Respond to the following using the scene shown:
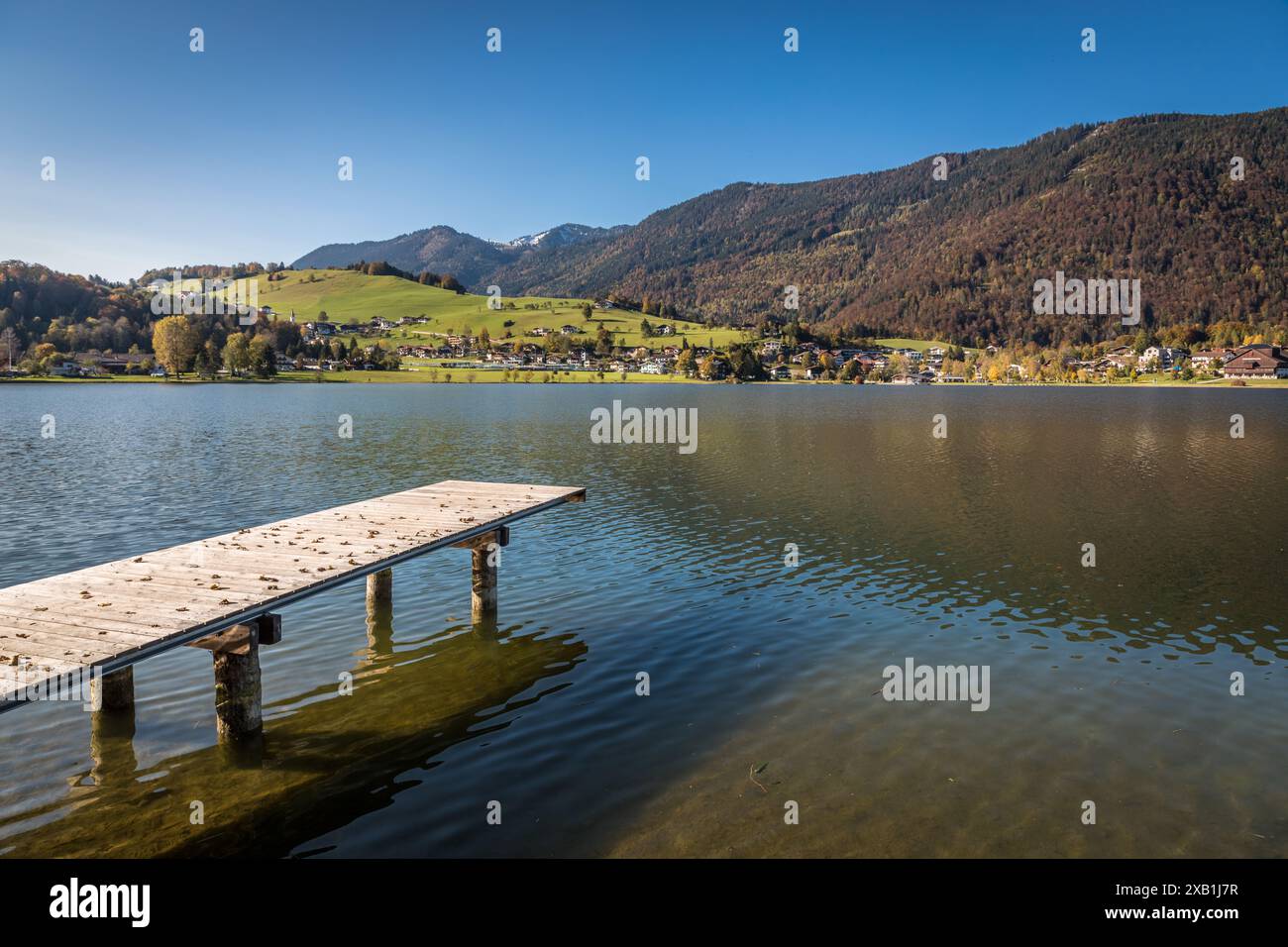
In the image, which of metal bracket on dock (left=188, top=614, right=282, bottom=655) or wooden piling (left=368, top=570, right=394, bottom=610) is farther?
wooden piling (left=368, top=570, right=394, bottom=610)

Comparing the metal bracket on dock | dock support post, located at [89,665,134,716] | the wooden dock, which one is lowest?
dock support post, located at [89,665,134,716]

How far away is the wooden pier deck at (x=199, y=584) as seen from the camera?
10.3 metres

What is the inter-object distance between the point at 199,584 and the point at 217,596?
103 centimetres

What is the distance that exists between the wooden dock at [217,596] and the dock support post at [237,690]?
0.7 inches

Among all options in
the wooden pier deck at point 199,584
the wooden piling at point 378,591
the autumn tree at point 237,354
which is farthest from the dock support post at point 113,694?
the autumn tree at point 237,354

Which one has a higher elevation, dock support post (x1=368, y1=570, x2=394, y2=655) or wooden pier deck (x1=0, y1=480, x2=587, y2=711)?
wooden pier deck (x1=0, y1=480, x2=587, y2=711)

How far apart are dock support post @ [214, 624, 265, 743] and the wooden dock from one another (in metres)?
0.02

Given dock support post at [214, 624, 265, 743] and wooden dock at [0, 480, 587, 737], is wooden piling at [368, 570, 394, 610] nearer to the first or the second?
wooden dock at [0, 480, 587, 737]

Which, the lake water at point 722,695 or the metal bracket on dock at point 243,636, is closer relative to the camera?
the lake water at point 722,695

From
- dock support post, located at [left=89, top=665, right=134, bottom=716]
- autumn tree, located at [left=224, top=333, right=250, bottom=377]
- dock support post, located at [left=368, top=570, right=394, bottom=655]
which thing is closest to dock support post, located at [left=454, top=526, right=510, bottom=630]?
dock support post, located at [left=368, top=570, right=394, bottom=655]

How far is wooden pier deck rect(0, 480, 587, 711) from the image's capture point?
1027cm

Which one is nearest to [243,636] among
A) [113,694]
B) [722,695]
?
[113,694]

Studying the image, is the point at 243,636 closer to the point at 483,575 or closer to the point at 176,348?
the point at 483,575

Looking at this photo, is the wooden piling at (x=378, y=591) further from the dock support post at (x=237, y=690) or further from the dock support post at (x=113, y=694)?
the dock support post at (x=237, y=690)
